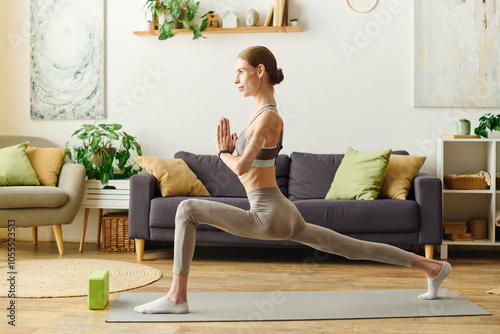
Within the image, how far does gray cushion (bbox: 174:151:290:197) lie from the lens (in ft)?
14.8

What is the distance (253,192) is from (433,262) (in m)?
0.97

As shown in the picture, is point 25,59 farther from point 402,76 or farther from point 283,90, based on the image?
point 402,76

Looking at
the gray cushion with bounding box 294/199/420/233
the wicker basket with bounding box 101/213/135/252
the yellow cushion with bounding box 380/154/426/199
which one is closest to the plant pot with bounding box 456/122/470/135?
the yellow cushion with bounding box 380/154/426/199

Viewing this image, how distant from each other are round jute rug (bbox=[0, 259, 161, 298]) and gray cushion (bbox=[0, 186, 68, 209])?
429 mm

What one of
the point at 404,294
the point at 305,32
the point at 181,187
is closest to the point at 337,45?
the point at 305,32

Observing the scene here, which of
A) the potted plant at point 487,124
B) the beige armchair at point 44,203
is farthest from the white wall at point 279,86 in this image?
the beige armchair at point 44,203

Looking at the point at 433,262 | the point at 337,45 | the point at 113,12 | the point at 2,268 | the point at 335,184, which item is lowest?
the point at 2,268

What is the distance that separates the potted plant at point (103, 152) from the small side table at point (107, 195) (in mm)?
68

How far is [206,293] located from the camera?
3051mm

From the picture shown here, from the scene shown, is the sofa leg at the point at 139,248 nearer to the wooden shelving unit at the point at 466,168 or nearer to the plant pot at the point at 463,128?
the wooden shelving unit at the point at 466,168

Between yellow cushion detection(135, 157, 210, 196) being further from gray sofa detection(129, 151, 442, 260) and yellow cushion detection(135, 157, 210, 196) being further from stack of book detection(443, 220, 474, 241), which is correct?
stack of book detection(443, 220, 474, 241)

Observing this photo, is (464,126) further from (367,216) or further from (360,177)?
(367,216)

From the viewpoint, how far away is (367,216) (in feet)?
12.7

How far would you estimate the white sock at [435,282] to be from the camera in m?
2.78
